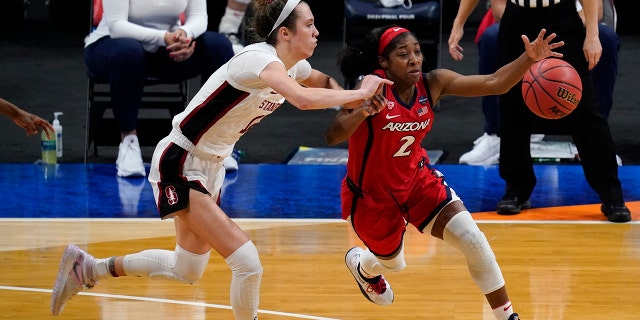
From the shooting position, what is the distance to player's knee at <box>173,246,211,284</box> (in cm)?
506

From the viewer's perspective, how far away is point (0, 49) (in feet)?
43.7

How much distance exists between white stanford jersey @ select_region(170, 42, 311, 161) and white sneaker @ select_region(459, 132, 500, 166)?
403 cm

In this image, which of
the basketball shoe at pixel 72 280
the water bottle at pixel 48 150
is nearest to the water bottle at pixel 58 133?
the water bottle at pixel 48 150

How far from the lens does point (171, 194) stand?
4.89 m

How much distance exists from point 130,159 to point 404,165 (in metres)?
3.52

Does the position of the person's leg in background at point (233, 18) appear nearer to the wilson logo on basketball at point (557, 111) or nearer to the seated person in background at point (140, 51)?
the seated person in background at point (140, 51)

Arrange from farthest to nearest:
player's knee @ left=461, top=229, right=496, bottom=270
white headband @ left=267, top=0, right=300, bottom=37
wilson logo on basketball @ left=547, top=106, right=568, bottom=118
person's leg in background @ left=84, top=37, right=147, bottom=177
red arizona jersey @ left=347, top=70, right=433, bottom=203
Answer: person's leg in background @ left=84, top=37, right=147, bottom=177, wilson logo on basketball @ left=547, top=106, right=568, bottom=118, red arizona jersey @ left=347, top=70, right=433, bottom=203, player's knee @ left=461, top=229, right=496, bottom=270, white headband @ left=267, top=0, right=300, bottom=37

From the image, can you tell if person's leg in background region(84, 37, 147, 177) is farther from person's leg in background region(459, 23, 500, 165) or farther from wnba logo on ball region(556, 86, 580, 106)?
wnba logo on ball region(556, 86, 580, 106)

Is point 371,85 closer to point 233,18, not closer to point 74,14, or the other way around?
point 233,18

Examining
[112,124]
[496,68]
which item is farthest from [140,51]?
[496,68]

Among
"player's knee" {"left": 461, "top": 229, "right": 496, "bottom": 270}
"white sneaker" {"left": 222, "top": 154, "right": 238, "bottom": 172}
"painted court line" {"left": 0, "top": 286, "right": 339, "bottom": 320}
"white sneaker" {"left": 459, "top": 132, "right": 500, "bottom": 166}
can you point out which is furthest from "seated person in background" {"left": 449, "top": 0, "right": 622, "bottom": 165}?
"painted court line" {"left": 0, "top": 286, "right": 339, "bottom": 320}

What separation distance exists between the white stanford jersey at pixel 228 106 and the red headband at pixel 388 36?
0.56 metres

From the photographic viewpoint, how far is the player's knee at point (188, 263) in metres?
5.06

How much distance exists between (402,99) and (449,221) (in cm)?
56
